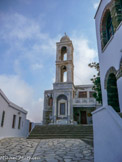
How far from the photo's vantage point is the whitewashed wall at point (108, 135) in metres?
2.78

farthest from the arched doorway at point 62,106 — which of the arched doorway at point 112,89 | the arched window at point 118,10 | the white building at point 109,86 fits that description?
the arched window at point 118,10

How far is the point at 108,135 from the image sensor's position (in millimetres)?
3275

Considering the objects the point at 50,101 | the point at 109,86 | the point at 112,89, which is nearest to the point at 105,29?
the point at 109,86

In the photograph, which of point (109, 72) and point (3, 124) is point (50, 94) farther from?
point (109, 72)

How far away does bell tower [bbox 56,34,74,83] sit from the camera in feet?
75.9

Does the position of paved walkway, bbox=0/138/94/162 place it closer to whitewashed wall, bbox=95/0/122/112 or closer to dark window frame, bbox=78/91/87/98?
whitewashed wall, bbox=95/0/122/112

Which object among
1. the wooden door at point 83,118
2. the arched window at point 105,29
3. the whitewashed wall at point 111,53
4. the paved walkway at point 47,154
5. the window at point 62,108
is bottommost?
the paved walkway at point 47,154

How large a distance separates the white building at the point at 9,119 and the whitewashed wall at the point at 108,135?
8241mm

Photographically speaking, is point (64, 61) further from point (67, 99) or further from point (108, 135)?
point (108, 135)

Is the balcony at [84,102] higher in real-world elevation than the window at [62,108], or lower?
higher

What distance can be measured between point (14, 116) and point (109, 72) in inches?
423

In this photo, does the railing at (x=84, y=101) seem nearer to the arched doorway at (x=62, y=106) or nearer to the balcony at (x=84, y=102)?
the balcony at (x=84, y=102)

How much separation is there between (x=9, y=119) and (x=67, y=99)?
1088cm

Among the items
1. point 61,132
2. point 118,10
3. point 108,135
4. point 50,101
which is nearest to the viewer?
point 108,135
